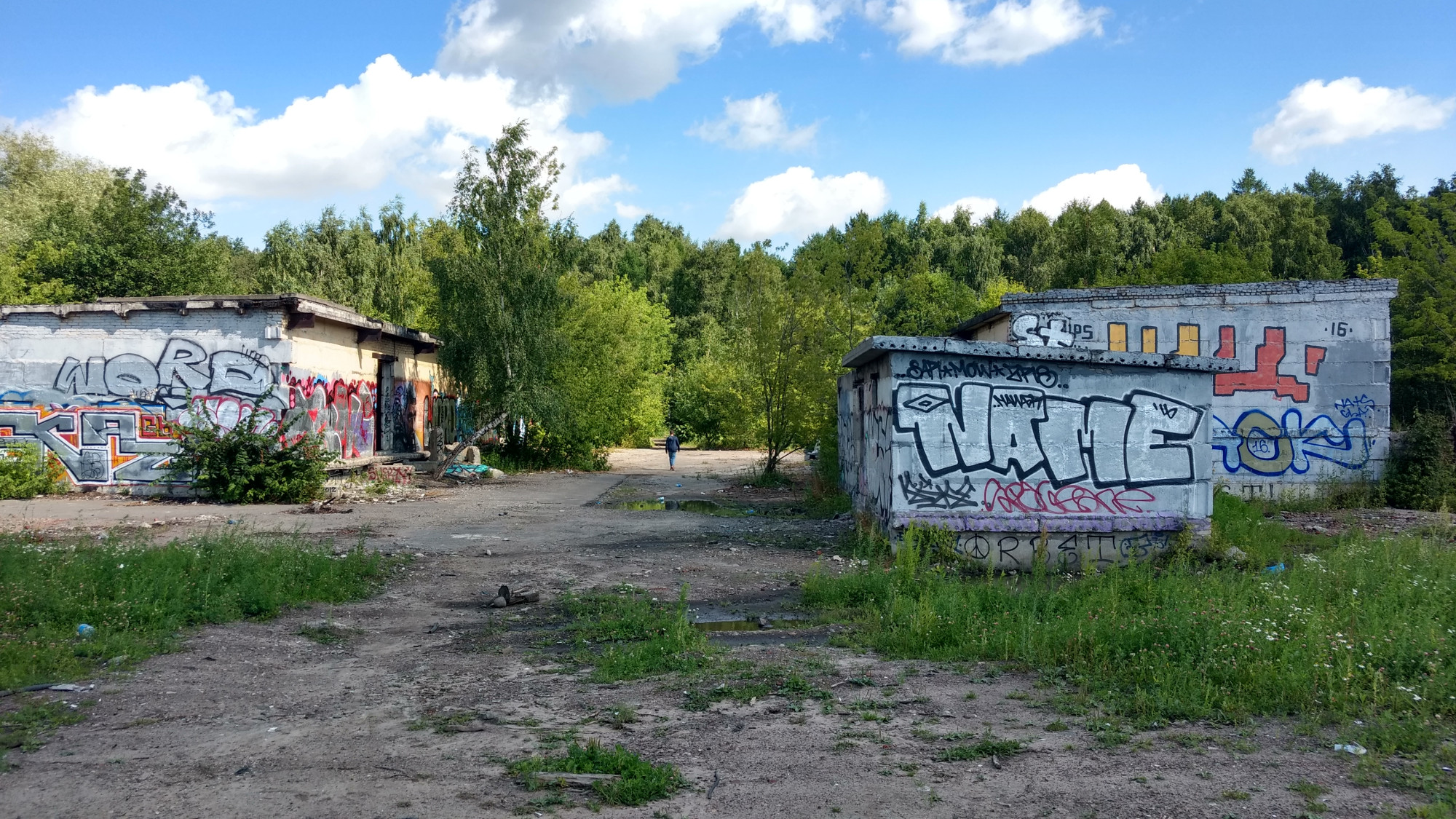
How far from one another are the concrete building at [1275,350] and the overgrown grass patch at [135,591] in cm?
1226

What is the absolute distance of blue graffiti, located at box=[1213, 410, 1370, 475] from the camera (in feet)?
52.1

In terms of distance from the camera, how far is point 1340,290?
15820 millimetres

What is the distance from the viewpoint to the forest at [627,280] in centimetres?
2098

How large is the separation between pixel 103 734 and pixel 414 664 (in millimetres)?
2001

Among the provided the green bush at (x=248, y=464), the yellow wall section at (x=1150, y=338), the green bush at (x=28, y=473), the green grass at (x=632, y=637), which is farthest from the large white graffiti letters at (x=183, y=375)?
the yellow wall section at (x=1150, y=338)

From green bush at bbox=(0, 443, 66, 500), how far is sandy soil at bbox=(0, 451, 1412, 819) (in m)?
12.4

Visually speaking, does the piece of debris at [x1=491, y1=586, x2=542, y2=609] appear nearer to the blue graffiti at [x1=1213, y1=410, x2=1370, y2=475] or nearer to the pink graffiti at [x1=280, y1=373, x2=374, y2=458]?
the pink graffiti at [x1=280, y1=373, x2=374, y2=458]

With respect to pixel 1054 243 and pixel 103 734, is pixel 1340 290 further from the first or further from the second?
pixel 1054 243

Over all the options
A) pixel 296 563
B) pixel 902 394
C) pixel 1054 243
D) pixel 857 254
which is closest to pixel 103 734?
pixel 296 563

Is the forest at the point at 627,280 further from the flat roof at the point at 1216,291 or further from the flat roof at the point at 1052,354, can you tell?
the flat roof at the point at 1052,354

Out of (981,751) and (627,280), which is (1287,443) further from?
(627,280)

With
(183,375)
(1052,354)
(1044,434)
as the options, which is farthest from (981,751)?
(183,375)

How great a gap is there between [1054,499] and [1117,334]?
6.98 meters

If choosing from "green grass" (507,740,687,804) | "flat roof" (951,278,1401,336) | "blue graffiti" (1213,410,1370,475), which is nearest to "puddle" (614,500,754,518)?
"flat roof" (951,278,1401,336)
